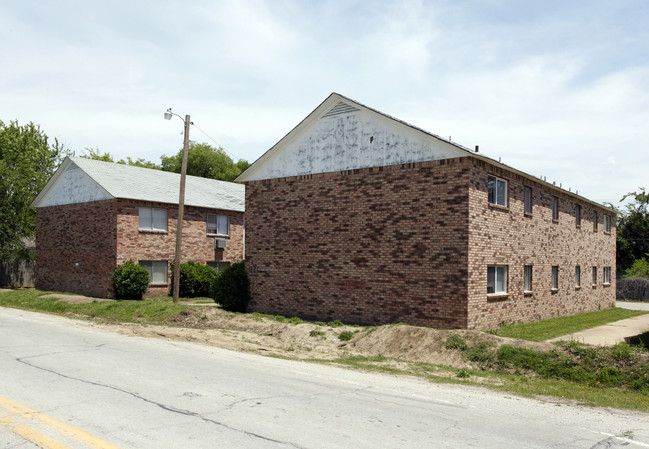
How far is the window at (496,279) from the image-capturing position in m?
17.0

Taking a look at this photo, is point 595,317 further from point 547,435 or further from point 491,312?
point 547,435

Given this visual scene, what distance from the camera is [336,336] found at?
15.7 metres

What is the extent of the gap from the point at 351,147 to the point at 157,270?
1468 centimetres

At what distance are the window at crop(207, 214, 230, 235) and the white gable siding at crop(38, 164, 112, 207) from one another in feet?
19.4

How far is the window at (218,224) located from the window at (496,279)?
59.4ft

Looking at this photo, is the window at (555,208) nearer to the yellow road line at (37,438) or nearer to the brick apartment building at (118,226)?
the brick apartment building at (118,226)

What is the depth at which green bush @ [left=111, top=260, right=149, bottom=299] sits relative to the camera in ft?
84.5

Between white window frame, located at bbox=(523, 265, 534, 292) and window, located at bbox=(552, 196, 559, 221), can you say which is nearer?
white window frame, located at bbox=(523, 265, 534, 292)

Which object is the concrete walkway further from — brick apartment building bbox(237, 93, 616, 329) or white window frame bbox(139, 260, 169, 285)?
white window frame bbox(139, 260, 169, 285)

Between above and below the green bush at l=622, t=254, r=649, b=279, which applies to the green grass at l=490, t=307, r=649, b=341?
below

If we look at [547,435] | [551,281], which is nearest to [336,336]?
[547,435]

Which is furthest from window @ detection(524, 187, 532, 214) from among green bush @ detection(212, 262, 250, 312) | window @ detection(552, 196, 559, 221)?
green bush @ detection(212, 262, 250, 312)

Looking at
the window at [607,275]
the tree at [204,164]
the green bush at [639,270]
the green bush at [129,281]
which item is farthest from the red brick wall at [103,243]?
the tree at [204,164]

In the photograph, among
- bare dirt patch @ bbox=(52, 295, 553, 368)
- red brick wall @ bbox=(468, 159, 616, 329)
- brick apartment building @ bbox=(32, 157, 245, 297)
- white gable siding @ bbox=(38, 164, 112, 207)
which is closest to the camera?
bare dirt patch @ bbox=(52, 295, 553, 368)
